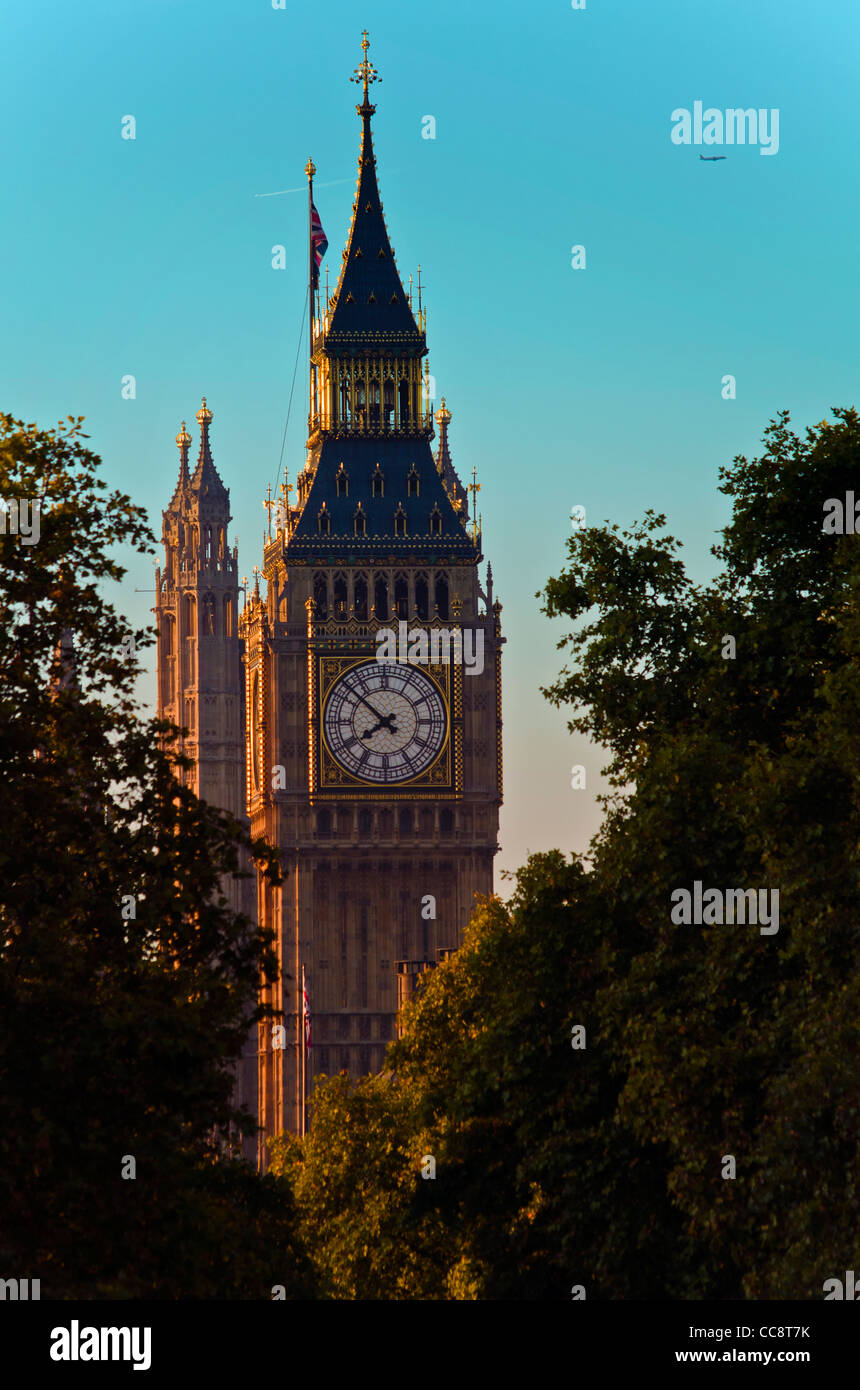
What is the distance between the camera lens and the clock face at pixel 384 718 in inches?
7013

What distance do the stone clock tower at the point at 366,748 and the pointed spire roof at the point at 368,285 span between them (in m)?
0.71

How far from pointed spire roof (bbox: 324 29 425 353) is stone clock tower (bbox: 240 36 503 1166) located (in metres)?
0.71

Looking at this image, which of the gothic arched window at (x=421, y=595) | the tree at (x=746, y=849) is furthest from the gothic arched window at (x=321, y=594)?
the tree at (x=746, y=849)

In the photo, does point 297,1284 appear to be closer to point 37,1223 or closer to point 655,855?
point 655,855

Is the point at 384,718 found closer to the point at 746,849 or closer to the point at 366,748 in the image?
the point at 366,748

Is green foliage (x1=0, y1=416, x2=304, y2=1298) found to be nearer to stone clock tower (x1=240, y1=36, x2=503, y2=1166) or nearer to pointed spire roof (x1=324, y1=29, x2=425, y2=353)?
stone clock tower (x1=240, y1=36, x2=503, y2=1166)

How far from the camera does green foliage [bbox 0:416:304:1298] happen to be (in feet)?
180

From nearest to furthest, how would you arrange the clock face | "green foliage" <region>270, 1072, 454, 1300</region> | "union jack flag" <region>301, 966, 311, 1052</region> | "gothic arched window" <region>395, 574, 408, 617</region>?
"green foliage" <region>270, 1072, 454, 1300</region>, "union jack flag" <region>301, 966, 311, 1052</region>, the clock face, "gothic arched window" <region>395, 574, 408, 617</region>

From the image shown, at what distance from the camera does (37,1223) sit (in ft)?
180

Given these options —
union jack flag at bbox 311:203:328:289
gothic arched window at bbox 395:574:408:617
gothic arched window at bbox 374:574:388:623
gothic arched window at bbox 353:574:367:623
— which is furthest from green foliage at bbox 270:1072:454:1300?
union jack flag at bbox 311:203:328:289

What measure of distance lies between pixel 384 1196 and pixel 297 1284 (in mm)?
31906

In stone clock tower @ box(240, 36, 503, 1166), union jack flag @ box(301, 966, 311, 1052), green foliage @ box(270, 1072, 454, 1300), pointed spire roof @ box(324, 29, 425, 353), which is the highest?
pointed spire roof @ box(324, 29, 425, 353)

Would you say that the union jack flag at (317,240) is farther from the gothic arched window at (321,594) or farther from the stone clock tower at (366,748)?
the gothic arched window at (321,594)

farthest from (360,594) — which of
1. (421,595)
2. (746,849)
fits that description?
(746,849)
